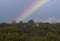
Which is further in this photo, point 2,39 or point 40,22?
point 40,22

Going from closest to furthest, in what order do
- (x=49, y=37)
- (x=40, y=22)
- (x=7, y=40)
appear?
(x=7, y=40) < (x=49, y=37) < (x=40, y=22)

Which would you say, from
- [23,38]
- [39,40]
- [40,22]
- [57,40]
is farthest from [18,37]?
[40,22]

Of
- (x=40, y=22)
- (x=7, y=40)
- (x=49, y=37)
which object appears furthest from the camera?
(x=40, y=22)

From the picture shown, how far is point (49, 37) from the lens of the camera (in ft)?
73.5

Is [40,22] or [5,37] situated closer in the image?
[5,37]

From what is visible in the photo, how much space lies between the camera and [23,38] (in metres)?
21.3

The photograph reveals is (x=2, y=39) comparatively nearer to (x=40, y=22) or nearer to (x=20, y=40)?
(x=20, y=40)

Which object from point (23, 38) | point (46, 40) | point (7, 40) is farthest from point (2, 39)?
point (46, 40)

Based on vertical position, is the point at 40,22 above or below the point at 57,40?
above

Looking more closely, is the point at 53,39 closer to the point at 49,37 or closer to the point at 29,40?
the point at 49,37

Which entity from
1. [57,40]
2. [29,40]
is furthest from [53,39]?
[29,40]

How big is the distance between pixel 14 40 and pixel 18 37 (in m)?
0.82

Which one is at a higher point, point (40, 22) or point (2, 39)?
point (40, 22)

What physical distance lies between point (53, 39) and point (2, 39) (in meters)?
4.57
